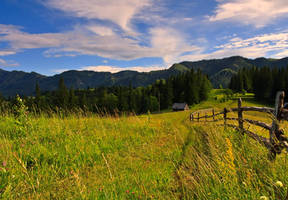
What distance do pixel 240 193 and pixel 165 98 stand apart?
3359 inches

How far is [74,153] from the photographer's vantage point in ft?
17.2

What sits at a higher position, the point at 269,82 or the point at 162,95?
the point at 269,82

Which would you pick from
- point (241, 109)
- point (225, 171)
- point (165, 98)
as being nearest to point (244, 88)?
point (165, 98)

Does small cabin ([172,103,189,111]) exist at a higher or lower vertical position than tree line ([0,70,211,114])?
lower

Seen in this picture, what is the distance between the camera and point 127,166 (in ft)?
16.2

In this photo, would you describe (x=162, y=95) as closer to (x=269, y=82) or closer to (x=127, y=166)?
(x=269, y=82)

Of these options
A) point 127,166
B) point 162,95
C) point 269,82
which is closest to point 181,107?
point 162,95

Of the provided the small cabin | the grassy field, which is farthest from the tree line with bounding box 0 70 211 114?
the grassy field

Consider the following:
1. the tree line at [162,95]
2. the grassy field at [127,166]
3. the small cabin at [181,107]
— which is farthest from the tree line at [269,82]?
the grassy field at [127,166]

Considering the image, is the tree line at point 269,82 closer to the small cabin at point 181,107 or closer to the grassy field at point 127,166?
the small cabin at point 181,107

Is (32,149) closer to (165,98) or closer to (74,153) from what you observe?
(74,153)

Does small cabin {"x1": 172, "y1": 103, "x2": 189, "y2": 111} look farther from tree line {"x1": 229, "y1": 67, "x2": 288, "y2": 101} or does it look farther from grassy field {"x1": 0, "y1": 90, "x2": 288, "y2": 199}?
grassy field {"x1": 0, "y1": 90, "x2": 288, "y2": 199}

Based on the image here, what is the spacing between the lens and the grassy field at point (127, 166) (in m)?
2.83

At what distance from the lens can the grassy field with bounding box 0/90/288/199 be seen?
2832mm
